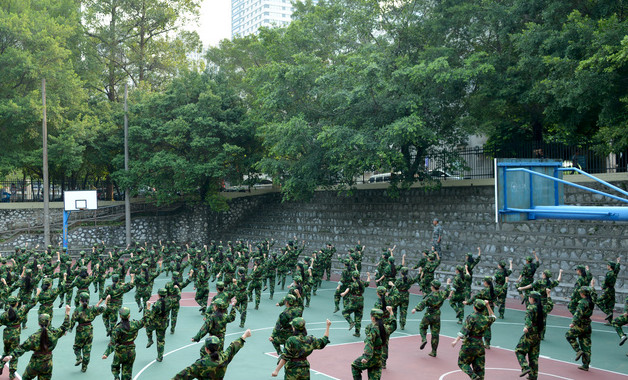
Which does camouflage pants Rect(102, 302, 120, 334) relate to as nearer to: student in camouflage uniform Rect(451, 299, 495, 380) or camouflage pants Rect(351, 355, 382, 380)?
camouflage pants Rect(351, 355, 382, 380)

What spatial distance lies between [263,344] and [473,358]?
5440 millimetres

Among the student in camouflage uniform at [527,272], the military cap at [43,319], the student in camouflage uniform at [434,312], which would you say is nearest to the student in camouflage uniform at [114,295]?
the military cap at [43,319]

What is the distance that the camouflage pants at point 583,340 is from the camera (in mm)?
11688

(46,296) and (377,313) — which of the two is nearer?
(377,313)

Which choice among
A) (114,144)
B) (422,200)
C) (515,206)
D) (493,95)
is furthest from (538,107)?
(114,144)

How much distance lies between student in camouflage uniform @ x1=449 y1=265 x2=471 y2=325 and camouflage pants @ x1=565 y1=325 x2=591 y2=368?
10.7ft

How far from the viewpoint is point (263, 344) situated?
13.8 metres

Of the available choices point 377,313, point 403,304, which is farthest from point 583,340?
point 377,313

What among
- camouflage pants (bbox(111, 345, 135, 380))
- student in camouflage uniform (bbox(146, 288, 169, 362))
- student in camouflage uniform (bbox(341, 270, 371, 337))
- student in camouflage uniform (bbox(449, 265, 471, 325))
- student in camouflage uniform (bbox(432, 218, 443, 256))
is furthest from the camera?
student in camouflage uniform (bbox(432, 218, 443, 256))

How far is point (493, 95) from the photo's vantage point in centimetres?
2291

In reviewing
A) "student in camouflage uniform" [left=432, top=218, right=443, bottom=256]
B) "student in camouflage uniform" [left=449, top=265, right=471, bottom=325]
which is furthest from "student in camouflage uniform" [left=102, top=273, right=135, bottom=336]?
"student in camouflage uniform" [left=432, top=218, right=443, bottom=256]

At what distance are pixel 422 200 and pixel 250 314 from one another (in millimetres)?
11867

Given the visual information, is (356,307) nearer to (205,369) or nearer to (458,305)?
(458,305)

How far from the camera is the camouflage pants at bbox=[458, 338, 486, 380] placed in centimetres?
1030
